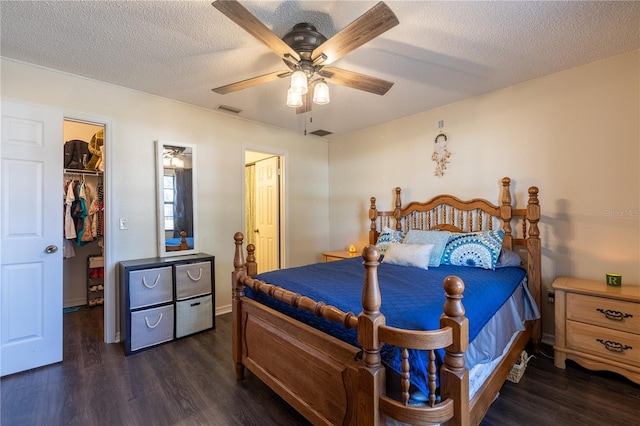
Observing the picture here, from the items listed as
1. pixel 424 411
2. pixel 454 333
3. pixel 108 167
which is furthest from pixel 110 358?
→ pixel 454 333

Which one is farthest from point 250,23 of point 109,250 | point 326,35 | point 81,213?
point 81,213

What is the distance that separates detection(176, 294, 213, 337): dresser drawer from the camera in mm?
2812

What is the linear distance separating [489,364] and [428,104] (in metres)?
2.68

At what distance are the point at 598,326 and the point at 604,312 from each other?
0.38 feet

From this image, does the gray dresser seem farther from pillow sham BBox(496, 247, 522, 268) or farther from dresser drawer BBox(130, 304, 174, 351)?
pillow sham BBox(496, 247, 522, 268)

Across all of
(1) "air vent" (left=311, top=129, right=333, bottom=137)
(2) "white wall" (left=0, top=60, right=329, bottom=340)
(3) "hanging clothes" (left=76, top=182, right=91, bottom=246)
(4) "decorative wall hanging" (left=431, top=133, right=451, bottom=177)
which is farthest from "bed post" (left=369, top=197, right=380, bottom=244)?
(3) "hanging clothes" (left=76, top=182, right=91, bottom=246)

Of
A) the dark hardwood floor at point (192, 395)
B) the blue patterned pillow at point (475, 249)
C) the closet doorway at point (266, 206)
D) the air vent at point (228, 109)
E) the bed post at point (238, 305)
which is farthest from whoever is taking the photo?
the closet doorway at point (266, 206)

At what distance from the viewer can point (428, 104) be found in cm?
328

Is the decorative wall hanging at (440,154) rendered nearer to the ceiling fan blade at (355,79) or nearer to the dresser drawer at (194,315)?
the ceiling fan blade at (355,79)

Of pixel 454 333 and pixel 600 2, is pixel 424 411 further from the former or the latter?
pixel 600 2

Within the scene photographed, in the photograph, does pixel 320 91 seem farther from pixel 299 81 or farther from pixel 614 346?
Result: pixel 614 346

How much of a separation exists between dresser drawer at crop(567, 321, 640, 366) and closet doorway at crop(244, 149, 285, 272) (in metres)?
3.19

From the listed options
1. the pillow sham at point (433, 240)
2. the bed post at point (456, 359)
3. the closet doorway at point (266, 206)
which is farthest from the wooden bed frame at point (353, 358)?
the closet doorway at point (266, 206)

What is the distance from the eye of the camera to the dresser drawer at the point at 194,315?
9.23ft
